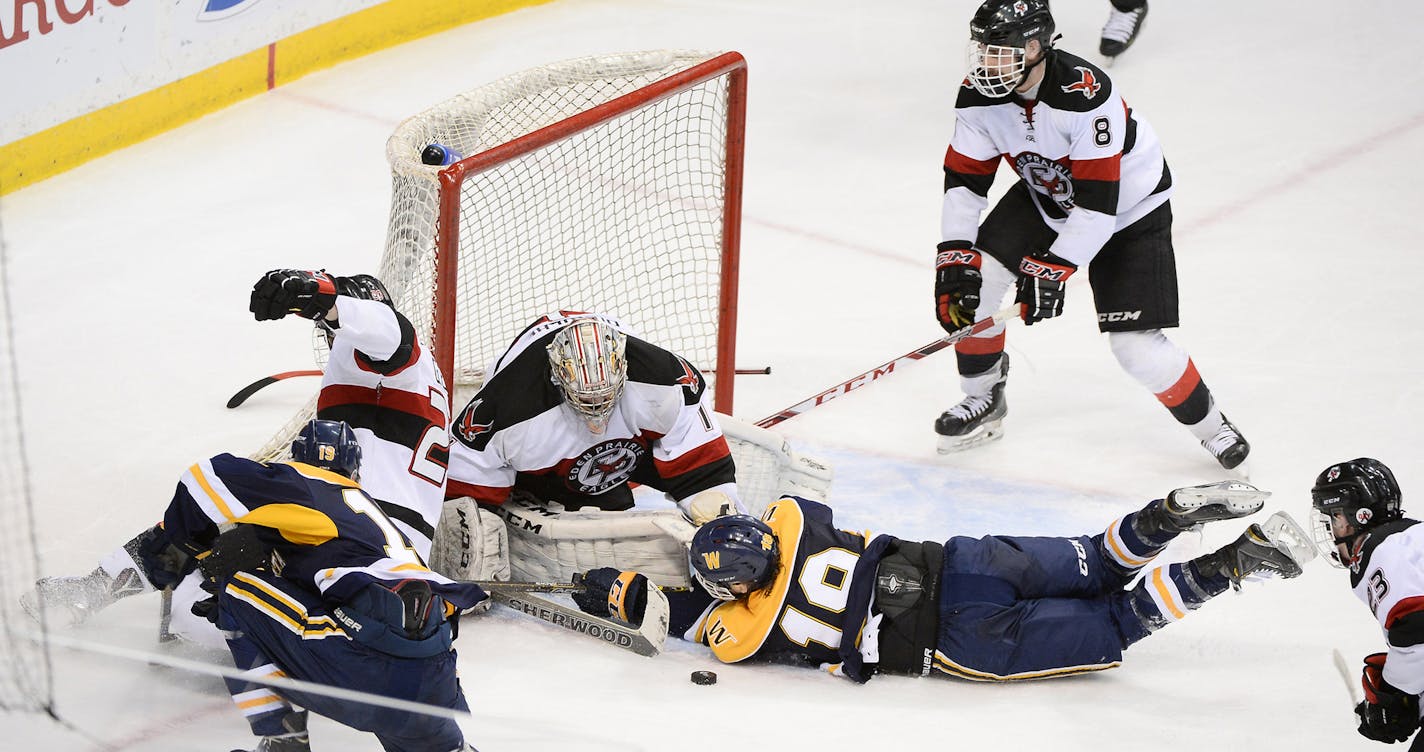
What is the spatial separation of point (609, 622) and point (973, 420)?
1525 millimetres

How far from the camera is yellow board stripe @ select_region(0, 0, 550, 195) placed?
5.61 m

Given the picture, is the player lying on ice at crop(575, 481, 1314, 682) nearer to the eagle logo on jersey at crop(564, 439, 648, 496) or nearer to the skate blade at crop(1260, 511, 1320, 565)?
the skate blade at crop(1260, 511, 1320, 565)

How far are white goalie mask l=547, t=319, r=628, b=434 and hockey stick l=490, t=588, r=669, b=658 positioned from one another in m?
0.41

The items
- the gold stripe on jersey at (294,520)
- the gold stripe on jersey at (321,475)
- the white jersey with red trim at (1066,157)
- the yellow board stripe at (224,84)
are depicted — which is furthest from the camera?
the yellow board stripe at (224,84)

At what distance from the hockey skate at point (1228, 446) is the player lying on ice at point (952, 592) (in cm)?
108

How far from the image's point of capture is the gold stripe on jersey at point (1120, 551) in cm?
321

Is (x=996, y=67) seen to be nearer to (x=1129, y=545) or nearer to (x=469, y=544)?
(x=1129, y=545)

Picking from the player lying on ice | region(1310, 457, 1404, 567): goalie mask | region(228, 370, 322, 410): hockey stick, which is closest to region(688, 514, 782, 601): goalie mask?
the player lying on ice

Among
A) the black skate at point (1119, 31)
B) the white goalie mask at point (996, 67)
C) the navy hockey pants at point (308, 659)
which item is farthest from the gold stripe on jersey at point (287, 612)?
the black skate at point (1119, 31)

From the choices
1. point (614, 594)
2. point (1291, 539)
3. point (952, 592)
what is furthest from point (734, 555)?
point (1291, 539)

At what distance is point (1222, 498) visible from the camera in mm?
3096

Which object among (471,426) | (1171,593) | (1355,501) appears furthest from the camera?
(471,426)

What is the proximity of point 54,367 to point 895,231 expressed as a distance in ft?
9.55

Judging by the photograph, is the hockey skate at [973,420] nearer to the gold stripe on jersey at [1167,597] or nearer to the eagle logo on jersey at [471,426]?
the gold stripe on jersey at [1167,597]
